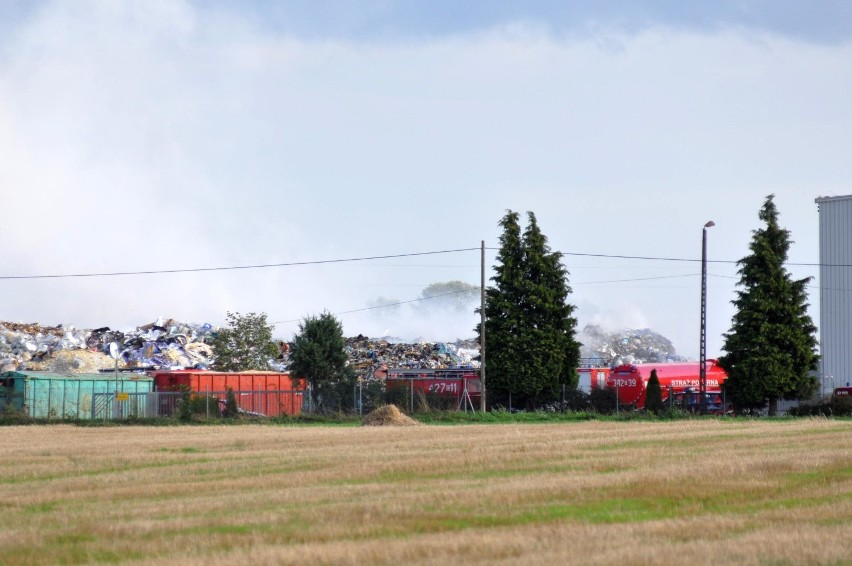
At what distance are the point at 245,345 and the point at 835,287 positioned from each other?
133 feet

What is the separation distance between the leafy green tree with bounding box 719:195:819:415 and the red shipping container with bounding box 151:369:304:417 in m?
21.1

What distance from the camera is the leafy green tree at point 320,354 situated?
57.9 metres

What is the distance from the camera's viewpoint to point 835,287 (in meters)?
66.1

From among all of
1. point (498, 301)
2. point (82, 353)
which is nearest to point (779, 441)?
point (498, 301)

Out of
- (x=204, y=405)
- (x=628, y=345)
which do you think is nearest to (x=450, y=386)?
(x=204, y=405)

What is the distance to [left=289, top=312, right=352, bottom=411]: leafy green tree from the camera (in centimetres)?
5788

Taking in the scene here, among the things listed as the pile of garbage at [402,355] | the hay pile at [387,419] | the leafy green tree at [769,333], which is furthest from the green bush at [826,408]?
→ the pile of garbage at [402,355]

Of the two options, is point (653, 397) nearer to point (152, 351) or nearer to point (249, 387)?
point (249, 387)

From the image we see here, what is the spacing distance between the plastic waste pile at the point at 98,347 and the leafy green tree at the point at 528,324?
30.3 m

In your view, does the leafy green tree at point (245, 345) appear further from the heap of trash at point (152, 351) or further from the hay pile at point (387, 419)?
the hay pile at point (387, 419)

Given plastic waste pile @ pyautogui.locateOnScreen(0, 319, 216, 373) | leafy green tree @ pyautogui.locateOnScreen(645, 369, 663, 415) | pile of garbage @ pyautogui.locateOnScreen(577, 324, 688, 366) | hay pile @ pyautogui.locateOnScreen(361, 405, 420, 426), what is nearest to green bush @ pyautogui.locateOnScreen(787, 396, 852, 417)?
leafy green tree @ pyautogui.locateOnScreen(645, 369, 663, 415)

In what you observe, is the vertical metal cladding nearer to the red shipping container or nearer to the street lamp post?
the red shipping container

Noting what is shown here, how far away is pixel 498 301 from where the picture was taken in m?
57.8

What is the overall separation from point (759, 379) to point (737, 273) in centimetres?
533
